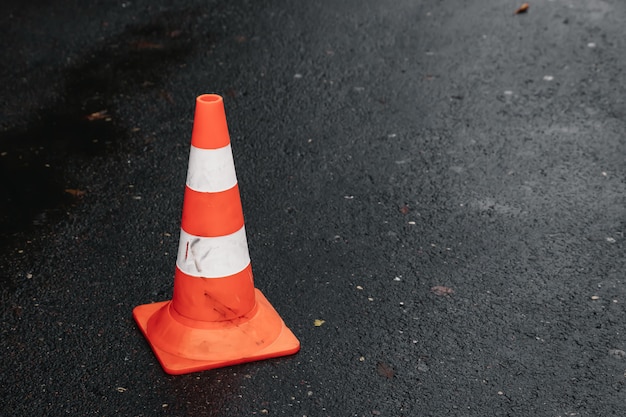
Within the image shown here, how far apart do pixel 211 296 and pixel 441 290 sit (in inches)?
42.5

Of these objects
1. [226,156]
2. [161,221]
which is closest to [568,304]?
[226,156]

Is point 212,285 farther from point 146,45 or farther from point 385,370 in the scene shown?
point 146,45

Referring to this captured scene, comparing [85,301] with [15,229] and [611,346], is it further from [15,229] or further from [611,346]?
[611,346]

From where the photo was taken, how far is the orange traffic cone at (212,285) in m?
3.62

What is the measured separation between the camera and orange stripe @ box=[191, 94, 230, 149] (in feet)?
11.6

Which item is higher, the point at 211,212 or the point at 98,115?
the point at 211,212

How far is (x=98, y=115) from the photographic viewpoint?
5.76m

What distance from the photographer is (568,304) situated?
162 inches

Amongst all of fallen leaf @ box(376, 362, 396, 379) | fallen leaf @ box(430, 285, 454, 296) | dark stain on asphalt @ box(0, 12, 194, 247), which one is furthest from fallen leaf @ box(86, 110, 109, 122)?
fallen leaf @ box(376, 362, 396, 379)

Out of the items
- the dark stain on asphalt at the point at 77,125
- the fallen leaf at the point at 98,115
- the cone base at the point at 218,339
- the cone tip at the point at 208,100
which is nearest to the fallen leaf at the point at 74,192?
the dark stain on asphalt at the point at 77,125

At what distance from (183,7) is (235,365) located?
170 inches

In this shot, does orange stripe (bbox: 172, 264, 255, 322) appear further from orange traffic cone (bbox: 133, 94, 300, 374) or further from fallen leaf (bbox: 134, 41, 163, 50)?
fallen leaf (bbox: 134, 41, 163, 50)

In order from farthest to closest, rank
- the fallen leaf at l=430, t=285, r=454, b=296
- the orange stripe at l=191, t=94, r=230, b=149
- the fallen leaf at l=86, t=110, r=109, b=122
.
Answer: the fallen leaf at l=86, t=110, r=109, b=122 < the fallen leaf at l=430, t=285, r=454, b=296 < the orange stripe at l=191, t=94, r=230, b=149

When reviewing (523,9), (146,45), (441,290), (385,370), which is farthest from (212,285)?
(523,9)
